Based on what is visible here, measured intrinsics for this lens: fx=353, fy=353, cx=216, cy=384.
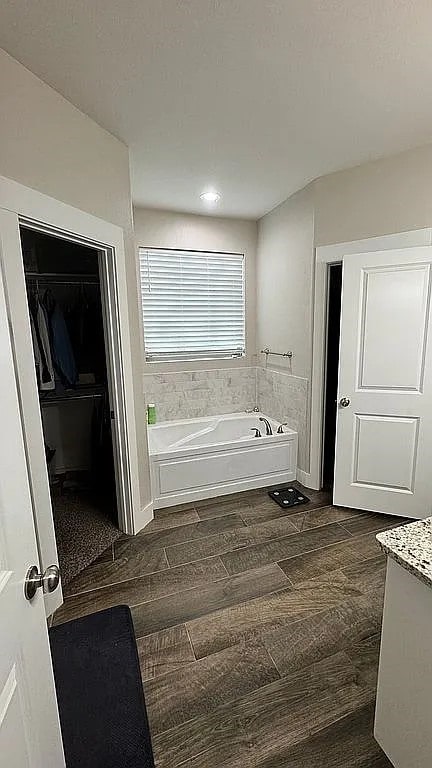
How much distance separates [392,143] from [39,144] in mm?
2152

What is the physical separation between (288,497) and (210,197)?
279 cm

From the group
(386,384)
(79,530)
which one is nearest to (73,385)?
(79,530)

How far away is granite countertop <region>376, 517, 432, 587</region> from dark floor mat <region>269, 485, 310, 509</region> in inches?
74.0

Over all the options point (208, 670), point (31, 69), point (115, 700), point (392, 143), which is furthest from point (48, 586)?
point (392, 143)

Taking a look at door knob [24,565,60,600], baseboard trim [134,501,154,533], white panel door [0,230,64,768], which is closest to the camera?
white panel door [0,230,64,768]

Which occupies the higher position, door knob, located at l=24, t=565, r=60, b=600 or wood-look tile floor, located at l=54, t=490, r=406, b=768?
door knob, located at l=24, t=565, r=60, b=600

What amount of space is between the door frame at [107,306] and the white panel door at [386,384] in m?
1.64

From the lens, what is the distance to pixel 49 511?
1.86 metres

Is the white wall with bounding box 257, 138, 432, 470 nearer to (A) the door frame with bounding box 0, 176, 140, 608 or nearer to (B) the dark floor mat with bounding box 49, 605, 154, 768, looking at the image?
(A) the door frame with bounding box 0, 176, 140, 608

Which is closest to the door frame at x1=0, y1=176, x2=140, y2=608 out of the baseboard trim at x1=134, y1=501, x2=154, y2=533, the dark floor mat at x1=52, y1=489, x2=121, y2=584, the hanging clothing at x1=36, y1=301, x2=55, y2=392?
the baseboard trim at x1=134, y1=501, x2=154, y2=533

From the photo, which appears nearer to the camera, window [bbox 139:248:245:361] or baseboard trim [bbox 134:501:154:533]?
baseboard trim [bbox 134:501:154:533]

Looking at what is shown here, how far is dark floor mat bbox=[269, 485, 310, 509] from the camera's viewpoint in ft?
9.87

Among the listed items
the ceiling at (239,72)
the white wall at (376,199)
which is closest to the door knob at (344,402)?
the white wall at (376,199)

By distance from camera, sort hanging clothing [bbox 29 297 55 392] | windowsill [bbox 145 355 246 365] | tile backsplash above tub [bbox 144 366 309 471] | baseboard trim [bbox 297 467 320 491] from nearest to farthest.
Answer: hanging clothing [bbox 29 297 55 392] → baseboard trim [bbox 297 467 320 491] → tile backsplash above tub [bbox 144 366 309 471] → windowsill [bbox 145 355 246 365]
